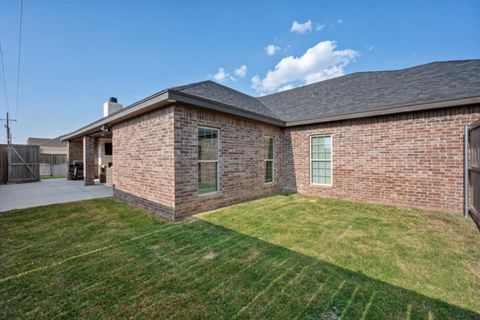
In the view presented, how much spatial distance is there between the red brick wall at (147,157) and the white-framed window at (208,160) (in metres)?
0.84

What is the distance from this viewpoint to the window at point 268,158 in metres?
7.68

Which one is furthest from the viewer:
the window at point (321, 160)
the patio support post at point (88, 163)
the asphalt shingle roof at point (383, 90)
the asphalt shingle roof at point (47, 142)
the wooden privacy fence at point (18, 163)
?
the asphalt shingle roof at point (47, 142)

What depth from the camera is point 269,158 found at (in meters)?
7.88

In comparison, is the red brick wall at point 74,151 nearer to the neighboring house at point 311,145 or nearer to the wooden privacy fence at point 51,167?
the wooden privacy fence at point 51,167

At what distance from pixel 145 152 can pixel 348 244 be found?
5428 millimetres

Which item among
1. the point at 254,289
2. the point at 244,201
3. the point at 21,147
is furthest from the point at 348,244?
the point at 21,147

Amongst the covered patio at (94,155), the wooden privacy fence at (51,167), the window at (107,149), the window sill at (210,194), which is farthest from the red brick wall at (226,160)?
the wooden privacy fence at (51,167)

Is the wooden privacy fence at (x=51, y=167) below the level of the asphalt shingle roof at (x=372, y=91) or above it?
below

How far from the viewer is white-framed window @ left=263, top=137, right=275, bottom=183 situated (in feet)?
25.1

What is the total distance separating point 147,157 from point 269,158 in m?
4.41

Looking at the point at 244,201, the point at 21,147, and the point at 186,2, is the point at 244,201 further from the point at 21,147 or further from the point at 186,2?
the point at 21,147

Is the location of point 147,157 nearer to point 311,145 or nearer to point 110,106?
point 311,145

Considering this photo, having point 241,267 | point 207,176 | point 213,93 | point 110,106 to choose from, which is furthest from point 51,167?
point 241,267

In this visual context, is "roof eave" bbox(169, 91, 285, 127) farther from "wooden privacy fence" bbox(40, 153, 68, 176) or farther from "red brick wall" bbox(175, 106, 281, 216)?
"wooden privacy fence" bbox(40, 153, 68, 176)
